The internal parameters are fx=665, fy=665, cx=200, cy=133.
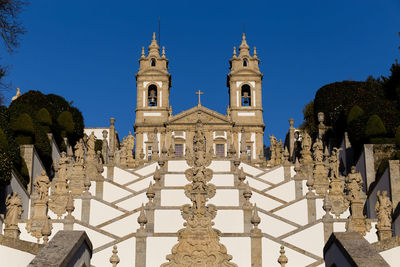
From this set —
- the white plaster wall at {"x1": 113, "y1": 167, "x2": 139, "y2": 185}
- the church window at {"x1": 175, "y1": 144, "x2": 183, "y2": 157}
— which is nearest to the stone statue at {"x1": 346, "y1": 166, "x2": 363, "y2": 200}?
the white plaster wall at {"x1": 113, "y1": 167, "x2": 139, "y2": 185}

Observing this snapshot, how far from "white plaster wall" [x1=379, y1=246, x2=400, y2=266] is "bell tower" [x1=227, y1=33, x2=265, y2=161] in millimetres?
42189

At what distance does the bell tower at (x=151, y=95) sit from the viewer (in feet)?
185

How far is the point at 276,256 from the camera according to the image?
21062 millimetres

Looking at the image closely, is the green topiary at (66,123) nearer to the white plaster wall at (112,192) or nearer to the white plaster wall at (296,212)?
the white plaster wall at (112,192)

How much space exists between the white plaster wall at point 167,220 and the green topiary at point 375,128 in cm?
1274

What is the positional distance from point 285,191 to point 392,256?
711 inches

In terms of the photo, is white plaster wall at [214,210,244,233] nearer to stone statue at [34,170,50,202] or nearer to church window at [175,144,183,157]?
stone statue at [34,170,50,202]

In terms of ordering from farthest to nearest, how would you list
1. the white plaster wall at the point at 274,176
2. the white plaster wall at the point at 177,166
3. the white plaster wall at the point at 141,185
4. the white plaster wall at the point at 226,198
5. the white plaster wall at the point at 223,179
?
the white plaster wall at the point at 274,176 < the white plaster wall at the point at 141,185 < the white plaster wall at the point at 177,166 < the white plaster wall at the point at 223,179 < the white plaster wall at the point at 226,198

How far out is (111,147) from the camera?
50531mm

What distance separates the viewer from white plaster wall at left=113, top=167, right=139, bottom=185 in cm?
3394

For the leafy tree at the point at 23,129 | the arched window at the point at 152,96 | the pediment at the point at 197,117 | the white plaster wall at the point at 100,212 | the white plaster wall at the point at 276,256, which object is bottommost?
the white plaster wall at the point at 276,256

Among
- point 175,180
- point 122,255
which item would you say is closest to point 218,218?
point 122,255

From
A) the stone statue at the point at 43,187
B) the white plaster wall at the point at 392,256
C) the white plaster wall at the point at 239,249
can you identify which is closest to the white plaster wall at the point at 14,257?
the white plaster wall at the point at 392,256

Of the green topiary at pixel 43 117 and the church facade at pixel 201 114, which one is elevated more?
the church facade at pixel 201 114
